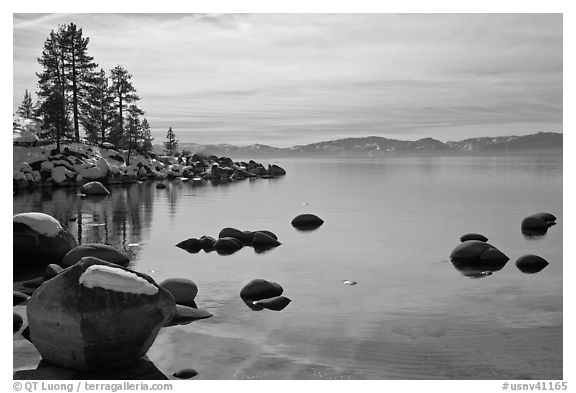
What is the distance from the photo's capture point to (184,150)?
107500 millimetres

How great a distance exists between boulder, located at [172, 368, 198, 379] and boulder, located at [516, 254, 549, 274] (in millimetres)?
12976

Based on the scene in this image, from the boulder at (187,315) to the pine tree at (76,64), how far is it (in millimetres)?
61735

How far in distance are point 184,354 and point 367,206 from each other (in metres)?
31.1

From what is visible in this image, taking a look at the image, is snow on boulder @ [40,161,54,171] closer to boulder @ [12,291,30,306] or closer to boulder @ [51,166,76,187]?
boulder @ [51,166,76,187]

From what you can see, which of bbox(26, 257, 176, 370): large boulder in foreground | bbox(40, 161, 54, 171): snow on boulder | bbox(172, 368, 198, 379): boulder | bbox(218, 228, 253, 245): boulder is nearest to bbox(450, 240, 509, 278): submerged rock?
bbox(218, 228, 253, 245): boulder

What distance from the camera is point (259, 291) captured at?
1537 centimetres

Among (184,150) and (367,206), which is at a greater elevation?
(184,150)

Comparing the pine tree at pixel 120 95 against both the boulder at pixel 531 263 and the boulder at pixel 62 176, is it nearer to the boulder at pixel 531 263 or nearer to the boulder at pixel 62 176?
the boulder at pixel 62 176

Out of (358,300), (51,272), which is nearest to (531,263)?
(358,300)

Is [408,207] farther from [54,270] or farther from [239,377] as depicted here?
[239,377]

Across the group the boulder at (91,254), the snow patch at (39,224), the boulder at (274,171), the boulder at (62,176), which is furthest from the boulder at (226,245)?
the boulder at (274,171)


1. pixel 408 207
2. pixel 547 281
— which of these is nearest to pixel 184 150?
pixel 408 207

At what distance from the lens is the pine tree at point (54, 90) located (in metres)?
61.2

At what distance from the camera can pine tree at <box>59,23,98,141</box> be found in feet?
231
